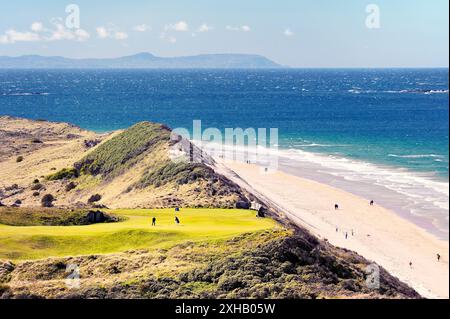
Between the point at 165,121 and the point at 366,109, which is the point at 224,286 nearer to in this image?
the point at 165,121

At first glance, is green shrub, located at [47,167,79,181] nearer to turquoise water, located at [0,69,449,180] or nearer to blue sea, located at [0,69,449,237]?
blue sea, located at [0,69,449,237]

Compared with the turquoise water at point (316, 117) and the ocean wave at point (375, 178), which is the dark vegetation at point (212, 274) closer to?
the ocean wave at point (375, 178)

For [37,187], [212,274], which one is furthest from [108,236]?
[37,187]

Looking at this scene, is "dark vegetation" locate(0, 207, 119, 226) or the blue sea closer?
"dark vegetation" locate(0, 207, 119, 226)

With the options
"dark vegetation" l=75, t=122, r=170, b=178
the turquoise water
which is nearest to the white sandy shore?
"dark vegetation" l=75, t=122, r=170, b=178

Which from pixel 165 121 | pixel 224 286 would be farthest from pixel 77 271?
pixel 165 121
